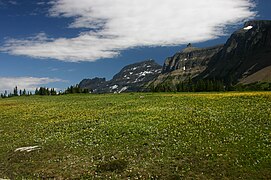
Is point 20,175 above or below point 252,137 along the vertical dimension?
below

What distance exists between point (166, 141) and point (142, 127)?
6732 millimetres

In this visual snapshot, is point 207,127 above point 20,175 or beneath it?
above

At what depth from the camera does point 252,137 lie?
85.3 feet

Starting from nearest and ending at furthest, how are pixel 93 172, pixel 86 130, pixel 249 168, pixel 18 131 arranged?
pixel 249 168 < pixel 93 172 < pixel 86 130 < pixel 18 131

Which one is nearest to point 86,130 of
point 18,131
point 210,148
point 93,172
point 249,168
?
point 18,131

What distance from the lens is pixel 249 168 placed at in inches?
776

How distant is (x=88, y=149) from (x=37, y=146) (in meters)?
6.47

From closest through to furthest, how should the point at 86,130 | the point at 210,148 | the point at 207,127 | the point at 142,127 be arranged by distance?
the point at 210,148 → the point at 207,127 → the point at 142,127 → the point at 86,130

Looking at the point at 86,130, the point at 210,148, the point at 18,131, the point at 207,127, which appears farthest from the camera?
the point at 18,131

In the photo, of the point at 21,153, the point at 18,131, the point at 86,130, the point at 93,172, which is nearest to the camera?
the point at 93,172

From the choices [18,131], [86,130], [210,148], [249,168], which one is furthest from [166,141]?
[18,131]

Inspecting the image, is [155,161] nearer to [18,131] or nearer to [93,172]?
[93,172]

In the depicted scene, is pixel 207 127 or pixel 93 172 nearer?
pixel 93 172

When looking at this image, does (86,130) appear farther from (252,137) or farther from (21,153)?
(252,137)
